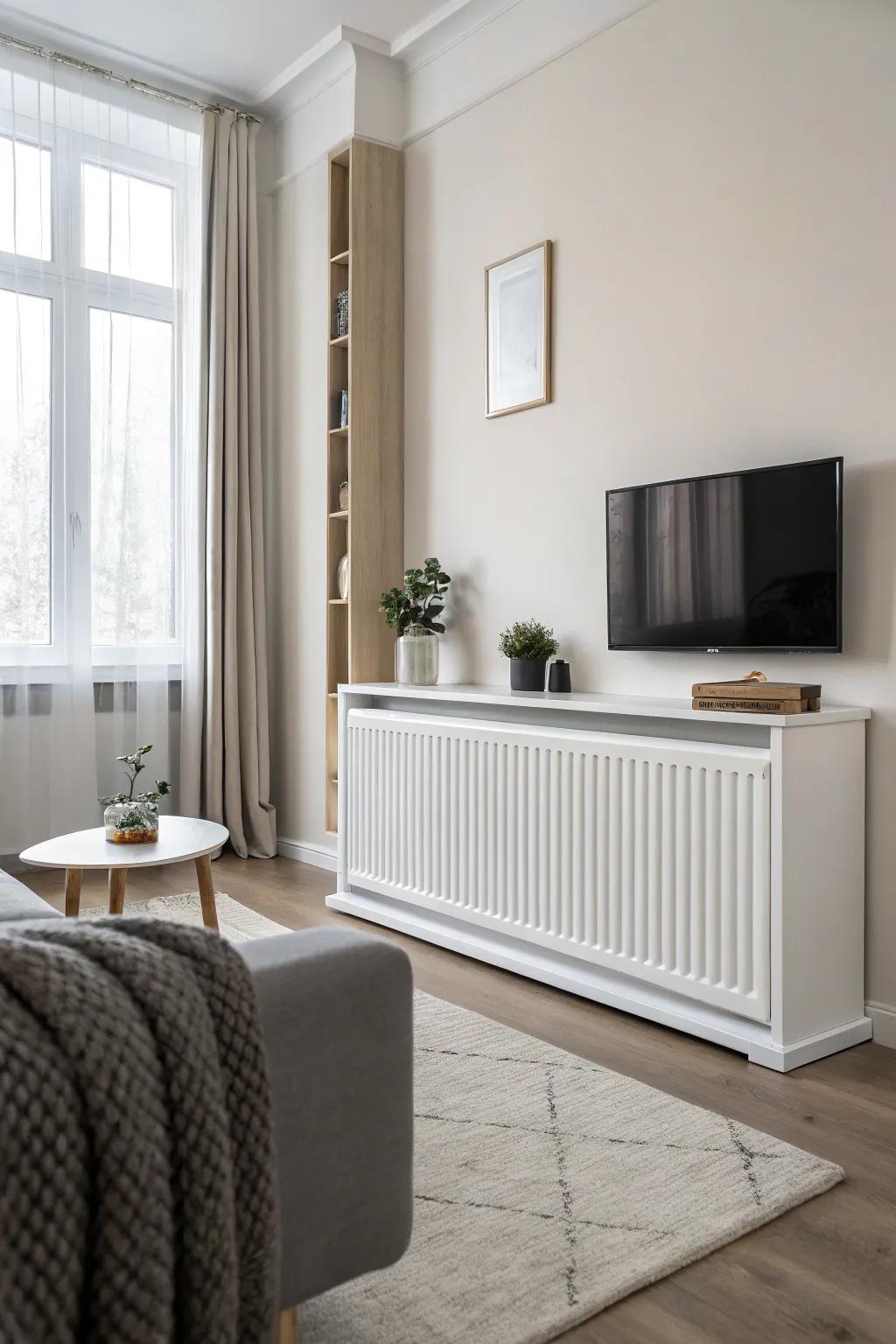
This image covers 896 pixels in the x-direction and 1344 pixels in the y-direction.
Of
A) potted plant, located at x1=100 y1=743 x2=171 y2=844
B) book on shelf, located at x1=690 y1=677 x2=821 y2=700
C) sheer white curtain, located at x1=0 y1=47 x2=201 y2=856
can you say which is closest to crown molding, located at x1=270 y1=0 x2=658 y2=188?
sheer white curtain, located at x1=0 y1=47 x2=201 y2=856

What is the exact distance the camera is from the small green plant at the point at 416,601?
144 inches

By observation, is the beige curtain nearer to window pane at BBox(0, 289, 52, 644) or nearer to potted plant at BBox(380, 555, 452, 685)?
window pane at BBox(0, 289, 52, 644)

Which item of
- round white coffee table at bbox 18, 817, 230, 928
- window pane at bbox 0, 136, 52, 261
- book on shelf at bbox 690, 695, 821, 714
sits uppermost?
window pane at bbox 0, 136, 52, 261

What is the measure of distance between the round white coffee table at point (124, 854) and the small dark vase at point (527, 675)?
97cm

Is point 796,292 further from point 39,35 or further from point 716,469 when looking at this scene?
A: point 39,35

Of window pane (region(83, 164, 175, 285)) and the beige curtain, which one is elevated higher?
window pane (region(83, 164, 175, 285))

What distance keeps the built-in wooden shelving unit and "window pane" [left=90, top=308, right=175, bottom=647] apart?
2.43 ft

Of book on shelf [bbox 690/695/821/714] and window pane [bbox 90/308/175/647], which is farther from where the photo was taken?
window pane [bbox 90/308/175/647]

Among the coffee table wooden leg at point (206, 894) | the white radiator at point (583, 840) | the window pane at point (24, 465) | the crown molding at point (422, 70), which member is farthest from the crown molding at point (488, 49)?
the coffee table wooden leg at point (206, 894)

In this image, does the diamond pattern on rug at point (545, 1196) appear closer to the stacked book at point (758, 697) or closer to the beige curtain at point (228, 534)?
the stacked book at point (758, 697)

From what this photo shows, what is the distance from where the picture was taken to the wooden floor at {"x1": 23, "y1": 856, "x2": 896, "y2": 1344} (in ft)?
4.63

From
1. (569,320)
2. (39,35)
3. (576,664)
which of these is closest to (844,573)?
(576,664)

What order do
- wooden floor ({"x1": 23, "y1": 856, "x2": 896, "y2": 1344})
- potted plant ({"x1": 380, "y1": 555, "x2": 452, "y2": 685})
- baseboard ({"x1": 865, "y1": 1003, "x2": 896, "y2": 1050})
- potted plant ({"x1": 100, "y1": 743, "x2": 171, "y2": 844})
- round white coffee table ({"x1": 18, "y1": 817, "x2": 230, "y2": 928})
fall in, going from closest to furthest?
wooden floor ({"x1": 23, "y1": 856, "x2": 896, "y2": 1344})
baseboard ({"x1": 865, "y1": 1003, "x2": 896, "y2": 1050})
round white coffee table ({"x1": 18, "y1": 817, "x2": 230, "y2": 928})
potted plant ({"x1": 100, "y1": 743, "x2": 171, "y2": 844})
potted plant ({"x1": 380, "y1": 555, "x2": 452, "y2": 685})

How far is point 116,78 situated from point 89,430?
1408 millimetres
